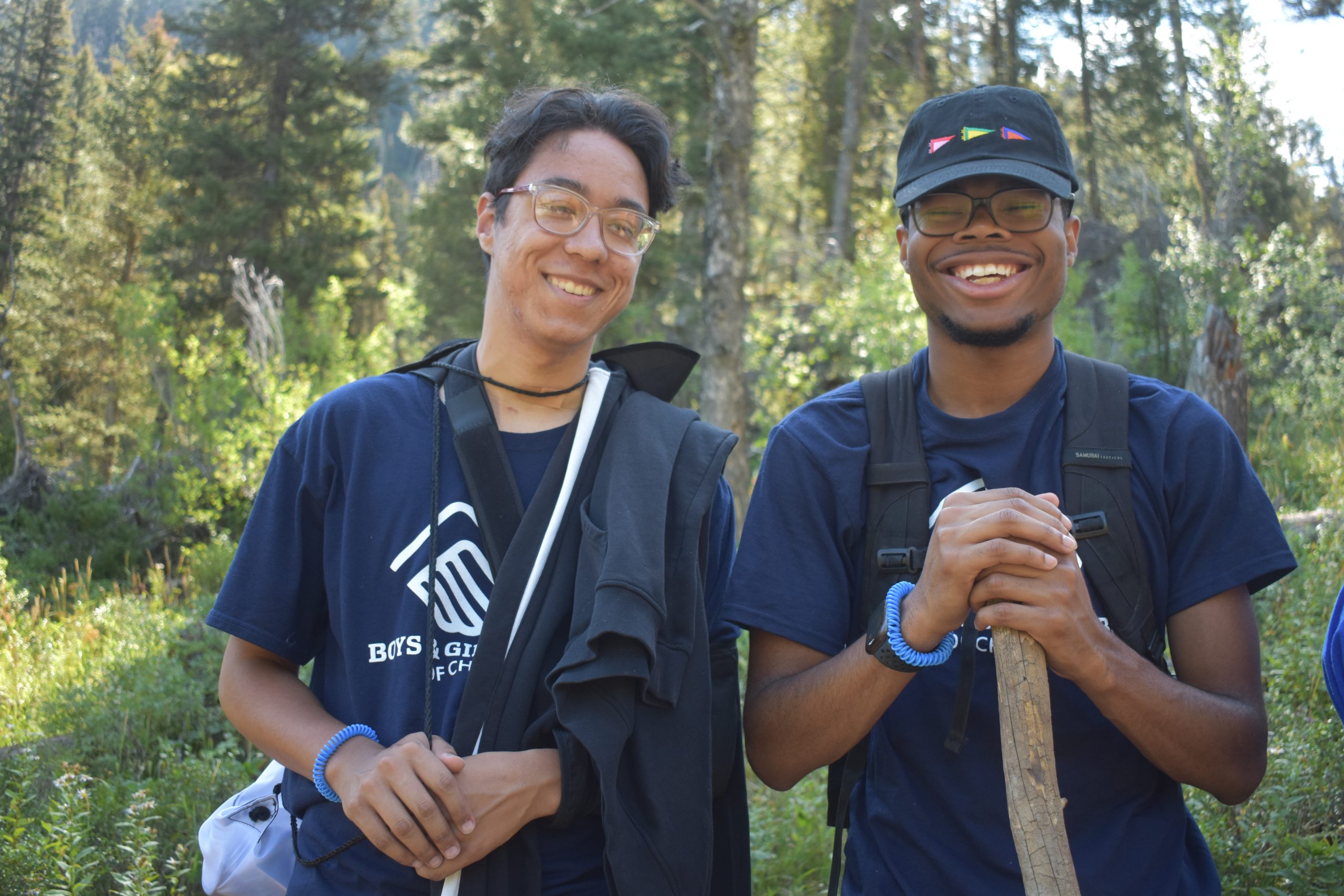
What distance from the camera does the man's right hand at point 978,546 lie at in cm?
171

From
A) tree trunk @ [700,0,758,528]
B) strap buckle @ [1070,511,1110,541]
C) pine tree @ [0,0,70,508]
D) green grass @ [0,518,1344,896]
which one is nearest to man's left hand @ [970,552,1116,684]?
strap buckle @ [1070,511,1110,541]

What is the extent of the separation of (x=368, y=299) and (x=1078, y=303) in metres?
20.9

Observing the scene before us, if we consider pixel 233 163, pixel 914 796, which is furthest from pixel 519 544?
pixel 233 163

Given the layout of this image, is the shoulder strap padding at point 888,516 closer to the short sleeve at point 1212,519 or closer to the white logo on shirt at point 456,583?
the short sleeve at point 1212,519

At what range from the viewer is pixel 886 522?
6.86 ft

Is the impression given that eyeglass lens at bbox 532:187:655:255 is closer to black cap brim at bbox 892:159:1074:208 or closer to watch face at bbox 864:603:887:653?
black cap brim at bbox 892:159:1074:208

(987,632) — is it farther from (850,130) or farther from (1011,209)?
(850,130)

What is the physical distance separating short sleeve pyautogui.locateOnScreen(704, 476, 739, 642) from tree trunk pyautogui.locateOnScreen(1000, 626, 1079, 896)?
2.39 feet

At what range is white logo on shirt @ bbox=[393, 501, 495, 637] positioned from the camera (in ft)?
6.77

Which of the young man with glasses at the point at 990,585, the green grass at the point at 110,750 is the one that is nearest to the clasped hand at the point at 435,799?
the young man with glasses at the point at 990,585

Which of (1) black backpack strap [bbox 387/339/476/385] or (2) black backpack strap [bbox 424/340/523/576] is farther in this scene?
(1) black backpack strap [bbox 387/339/476/385]

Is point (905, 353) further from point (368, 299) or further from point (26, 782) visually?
point (368, 299)

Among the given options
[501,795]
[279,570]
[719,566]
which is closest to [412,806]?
[501,795]

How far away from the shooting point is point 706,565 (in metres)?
2.28
